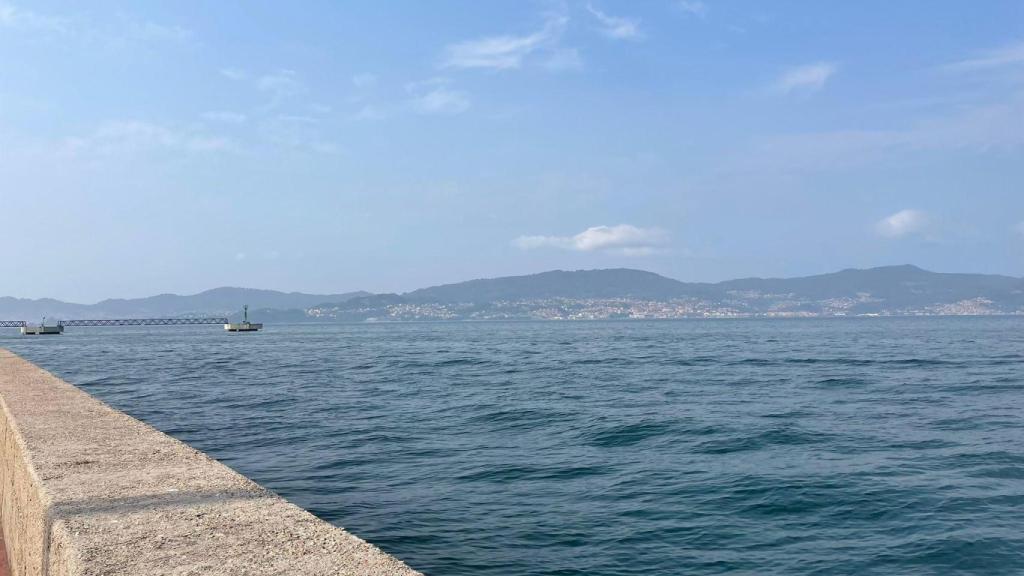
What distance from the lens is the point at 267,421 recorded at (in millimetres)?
19734

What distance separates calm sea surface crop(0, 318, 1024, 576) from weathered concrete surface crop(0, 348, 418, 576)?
2.76m

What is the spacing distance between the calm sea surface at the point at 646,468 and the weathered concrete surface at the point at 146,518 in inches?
108

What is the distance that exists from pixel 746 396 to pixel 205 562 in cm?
2184

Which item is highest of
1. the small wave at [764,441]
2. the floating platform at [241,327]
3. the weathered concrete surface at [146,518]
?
the weathered concrete surface at [146,518]

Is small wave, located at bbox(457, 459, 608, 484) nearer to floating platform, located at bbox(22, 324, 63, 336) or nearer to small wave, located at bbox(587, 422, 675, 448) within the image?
small wave, located at bbox(587, 422, 675, 448)

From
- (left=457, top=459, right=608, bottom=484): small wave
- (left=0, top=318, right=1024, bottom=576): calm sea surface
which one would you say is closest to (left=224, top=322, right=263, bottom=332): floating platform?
(left=0, top=318, right=1024, bottom=576): calm sea surface

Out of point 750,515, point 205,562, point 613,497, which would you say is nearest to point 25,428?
point 205,562

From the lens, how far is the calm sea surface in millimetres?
8656

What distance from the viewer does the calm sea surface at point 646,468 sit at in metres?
8.66

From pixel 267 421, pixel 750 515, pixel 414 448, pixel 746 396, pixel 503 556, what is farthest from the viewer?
pixel 746 396

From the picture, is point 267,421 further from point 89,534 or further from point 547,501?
point 89,534

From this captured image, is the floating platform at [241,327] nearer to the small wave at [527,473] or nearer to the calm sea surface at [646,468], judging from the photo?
the calm sea surface at [646,468]

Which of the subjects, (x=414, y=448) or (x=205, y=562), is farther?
(x=414, y=448)

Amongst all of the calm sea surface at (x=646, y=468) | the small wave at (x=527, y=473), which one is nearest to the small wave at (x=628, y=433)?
the calm sea surface at (x=646, y=468)
